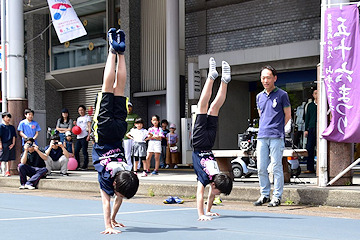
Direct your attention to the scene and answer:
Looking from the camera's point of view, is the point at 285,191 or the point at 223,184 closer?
the point at 223,184

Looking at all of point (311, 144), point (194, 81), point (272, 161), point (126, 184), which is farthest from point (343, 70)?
point (194, 81)

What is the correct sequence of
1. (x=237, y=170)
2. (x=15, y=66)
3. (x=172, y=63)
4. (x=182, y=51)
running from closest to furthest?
(x=237, y=170), (x=15, y=66), (x=172, y=63), (x=182, y=51)

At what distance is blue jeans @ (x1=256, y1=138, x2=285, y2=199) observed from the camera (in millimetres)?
8156

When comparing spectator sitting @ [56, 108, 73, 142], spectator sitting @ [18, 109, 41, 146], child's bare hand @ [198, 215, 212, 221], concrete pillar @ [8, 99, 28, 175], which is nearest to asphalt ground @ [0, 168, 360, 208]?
child's bare hand @ [198, 215, 212, 221]

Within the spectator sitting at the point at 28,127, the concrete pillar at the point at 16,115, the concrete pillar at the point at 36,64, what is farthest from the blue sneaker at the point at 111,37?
the concrete pillar at the point at 36,64

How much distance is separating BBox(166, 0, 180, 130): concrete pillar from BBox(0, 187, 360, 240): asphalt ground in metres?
8.15

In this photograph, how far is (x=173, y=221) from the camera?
698 centimetres

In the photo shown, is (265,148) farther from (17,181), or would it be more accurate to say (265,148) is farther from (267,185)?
(17,181)

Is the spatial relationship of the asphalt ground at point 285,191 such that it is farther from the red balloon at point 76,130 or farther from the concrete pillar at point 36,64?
the concrete pillar at point 36,64

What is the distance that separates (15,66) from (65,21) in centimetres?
185

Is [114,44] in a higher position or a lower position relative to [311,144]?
higher

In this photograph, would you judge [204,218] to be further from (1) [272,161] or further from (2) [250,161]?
(2) [250,161]

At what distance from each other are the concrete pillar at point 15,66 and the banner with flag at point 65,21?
100cm

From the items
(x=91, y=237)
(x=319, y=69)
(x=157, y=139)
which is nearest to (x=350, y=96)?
(x=319, y=69)
